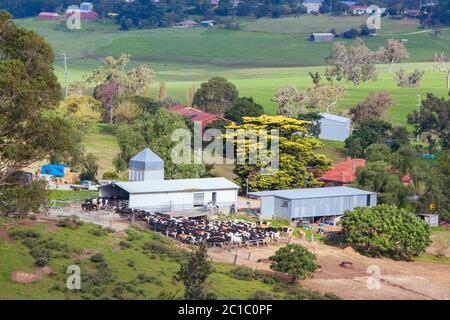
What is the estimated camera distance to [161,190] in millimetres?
73438

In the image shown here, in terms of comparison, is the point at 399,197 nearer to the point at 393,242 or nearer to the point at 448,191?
the point at 448,191

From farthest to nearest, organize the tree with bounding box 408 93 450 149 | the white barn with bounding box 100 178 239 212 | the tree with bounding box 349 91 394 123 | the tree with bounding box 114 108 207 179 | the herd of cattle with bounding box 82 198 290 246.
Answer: the tree with bounding box 349 91 394 123
the tree with bounding box 408 93 450 149
the tree with bounding box 114 108 207 179
the white barn with bounding box 100 178 239 212
the herd of cattle with bounding box 82 198 290 246

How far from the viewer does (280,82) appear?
17050 centimetres

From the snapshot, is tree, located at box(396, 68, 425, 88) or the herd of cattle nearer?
the herd of cattle

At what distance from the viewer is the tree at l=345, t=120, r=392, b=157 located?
100562mm

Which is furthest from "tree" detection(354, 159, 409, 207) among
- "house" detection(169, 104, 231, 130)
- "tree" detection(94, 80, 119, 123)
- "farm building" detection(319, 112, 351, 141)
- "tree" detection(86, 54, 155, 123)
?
"tree" detection(94, 80, 119, 123)

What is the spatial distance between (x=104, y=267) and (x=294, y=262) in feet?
32.0

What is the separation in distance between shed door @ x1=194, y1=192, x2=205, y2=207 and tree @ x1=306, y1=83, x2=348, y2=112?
56.1 metres

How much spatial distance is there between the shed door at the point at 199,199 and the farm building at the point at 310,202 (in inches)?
129

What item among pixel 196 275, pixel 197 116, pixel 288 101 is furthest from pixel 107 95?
pixel 196 275

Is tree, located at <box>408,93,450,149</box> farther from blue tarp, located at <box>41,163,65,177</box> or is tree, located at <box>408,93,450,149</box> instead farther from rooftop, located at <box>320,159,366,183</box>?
blue tarp, located at <box>41,163,65,177</box>

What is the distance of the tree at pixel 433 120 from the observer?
112m

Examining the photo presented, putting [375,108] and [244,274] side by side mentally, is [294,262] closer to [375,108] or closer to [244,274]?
[244,274]
